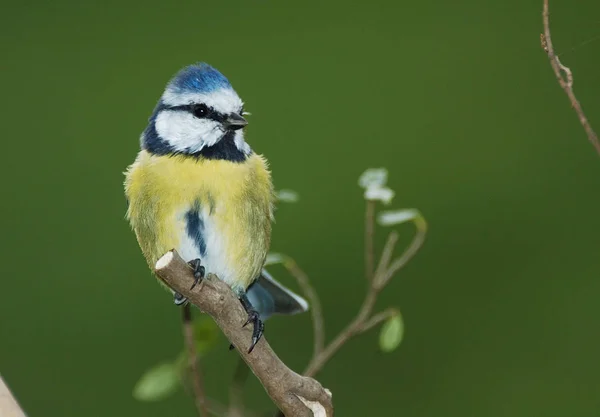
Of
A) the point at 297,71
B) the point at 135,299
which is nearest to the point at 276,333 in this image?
the point at 135,299

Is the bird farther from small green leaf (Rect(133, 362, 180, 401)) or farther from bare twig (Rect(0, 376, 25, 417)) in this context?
bare twig (Rect(0, 376, 25, 417))

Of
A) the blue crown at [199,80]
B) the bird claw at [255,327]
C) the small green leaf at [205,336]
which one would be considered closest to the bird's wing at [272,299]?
the small green leaf at [205,336]

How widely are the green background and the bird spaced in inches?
44.0

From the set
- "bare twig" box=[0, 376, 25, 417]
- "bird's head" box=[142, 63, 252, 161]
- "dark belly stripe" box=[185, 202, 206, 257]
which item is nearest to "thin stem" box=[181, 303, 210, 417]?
"dark belly stripe" box=[185, 202, 206, 257]

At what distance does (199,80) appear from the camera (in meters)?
1.45

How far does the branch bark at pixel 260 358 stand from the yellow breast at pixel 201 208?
173mm

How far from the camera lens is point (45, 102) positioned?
271 cm

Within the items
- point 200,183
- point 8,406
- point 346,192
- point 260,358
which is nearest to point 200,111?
point 200,183

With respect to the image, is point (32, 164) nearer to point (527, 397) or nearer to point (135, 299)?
point (135, 299)

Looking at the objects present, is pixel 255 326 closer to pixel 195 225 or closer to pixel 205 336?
pixel 195 225

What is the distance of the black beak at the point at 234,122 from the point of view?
4.83 feet

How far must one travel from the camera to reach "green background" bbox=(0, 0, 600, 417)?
264 centimetres

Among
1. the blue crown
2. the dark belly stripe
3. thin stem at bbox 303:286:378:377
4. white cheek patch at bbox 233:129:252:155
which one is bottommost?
thin stem at bbox 303:286:378:377

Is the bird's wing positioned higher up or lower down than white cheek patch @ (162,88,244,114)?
lower down
